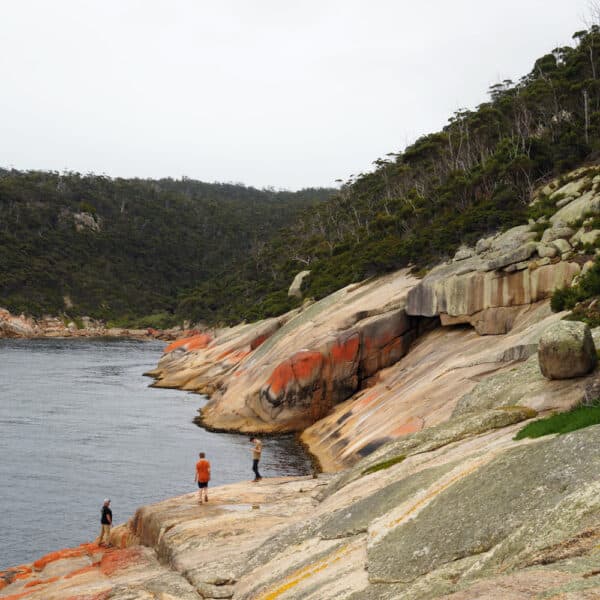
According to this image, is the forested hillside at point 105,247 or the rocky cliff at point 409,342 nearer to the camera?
the rocky cliff at point 409,342

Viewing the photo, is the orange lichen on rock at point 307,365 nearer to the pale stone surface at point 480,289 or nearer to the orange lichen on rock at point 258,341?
the pale stone surface at point 480,289

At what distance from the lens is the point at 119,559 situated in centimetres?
1945

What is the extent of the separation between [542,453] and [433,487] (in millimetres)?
2361

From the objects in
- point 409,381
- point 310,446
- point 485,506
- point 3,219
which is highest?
point 3,219

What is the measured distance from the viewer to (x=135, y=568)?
720 inches

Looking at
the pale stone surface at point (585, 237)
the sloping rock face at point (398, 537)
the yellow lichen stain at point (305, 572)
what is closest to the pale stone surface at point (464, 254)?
the pale stone surface at point (585, 237)

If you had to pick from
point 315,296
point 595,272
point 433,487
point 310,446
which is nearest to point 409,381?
point 310,446

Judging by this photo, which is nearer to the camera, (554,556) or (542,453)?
(554,556)

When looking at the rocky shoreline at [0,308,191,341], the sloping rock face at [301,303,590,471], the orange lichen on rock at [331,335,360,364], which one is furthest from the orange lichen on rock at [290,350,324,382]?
the rocky shoreline at [0,308,191,341]

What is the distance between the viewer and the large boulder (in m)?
15.4

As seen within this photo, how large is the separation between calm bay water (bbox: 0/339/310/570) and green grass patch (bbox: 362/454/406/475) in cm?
1278

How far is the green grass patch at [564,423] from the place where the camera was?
1192 centimetres

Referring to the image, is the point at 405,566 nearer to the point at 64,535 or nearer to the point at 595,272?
the point at 595,272

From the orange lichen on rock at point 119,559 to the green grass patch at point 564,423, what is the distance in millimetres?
11548
